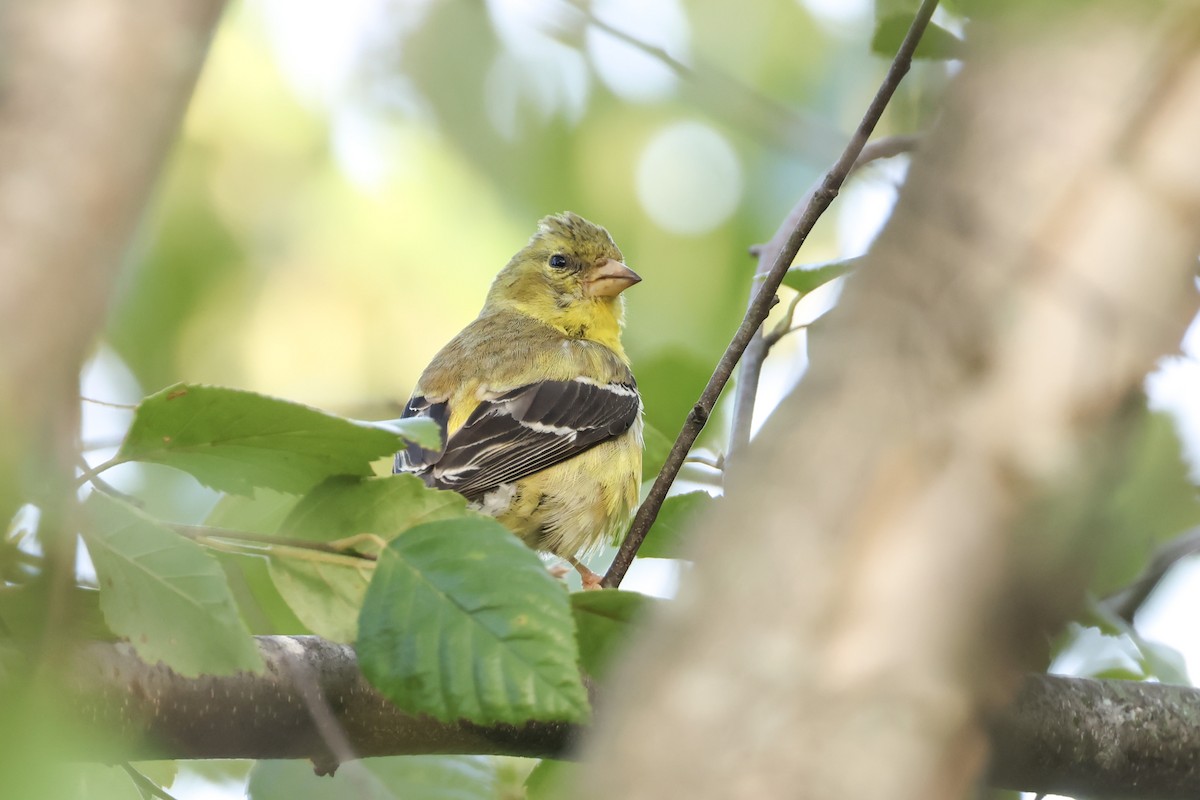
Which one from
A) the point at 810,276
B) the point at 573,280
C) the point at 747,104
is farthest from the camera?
the point at 573,280

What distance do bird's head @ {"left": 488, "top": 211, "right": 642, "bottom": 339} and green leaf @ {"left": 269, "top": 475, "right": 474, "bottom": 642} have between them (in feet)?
12.7

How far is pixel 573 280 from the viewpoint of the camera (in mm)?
6117

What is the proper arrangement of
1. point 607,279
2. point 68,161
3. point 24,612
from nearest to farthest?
point 68,161, point 24,612, point 607,279

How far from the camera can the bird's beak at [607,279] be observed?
19.2 ft

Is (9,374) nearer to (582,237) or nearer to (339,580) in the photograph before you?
(339,580)

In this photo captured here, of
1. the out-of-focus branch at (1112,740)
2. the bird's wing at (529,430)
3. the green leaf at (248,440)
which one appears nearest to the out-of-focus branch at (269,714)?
the green leaf at (248,440)

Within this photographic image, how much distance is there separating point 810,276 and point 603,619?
155cm

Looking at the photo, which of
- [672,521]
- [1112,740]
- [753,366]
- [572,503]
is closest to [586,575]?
[572,503]

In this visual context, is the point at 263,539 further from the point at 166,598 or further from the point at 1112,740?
the point at 1112,740

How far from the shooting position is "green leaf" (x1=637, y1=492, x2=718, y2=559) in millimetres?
2869

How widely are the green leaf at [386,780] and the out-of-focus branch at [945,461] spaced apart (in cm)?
146

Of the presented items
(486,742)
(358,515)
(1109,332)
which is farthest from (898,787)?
(486,742)

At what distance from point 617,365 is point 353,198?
1.31 metres

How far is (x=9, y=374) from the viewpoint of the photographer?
742 mm
